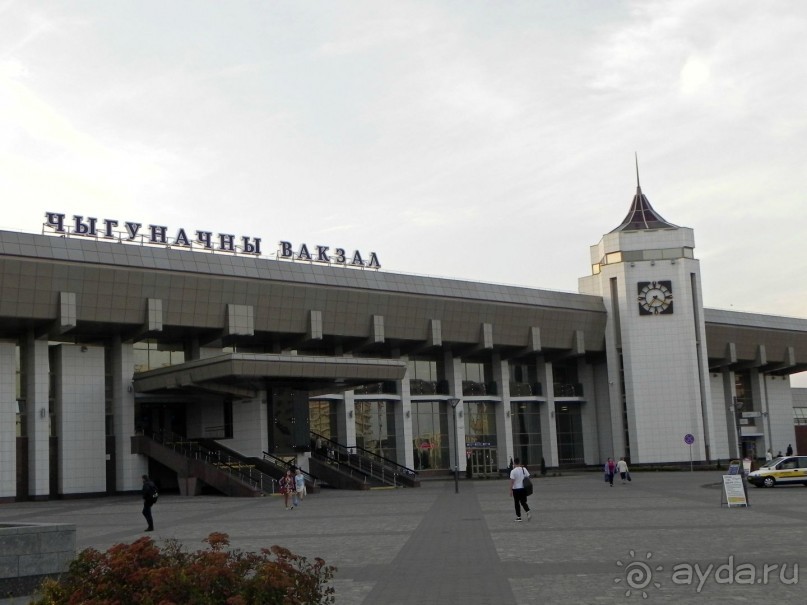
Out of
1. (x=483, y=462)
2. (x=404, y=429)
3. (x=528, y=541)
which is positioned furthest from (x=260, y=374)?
(x=528, y=541)

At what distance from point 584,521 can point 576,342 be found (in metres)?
51.7

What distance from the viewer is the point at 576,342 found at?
7838cm

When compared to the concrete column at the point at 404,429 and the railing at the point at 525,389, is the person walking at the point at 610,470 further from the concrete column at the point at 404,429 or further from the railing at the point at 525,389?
the railing at the point at 525,389

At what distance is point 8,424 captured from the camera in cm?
5384

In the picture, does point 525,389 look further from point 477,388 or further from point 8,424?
point 8,424

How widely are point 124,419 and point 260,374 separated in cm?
1017

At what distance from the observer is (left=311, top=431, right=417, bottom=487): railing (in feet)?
199

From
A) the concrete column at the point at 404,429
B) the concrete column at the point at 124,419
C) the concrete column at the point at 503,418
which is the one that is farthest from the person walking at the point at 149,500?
the concrete column at the point at 503,418

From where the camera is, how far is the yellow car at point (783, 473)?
155 ft

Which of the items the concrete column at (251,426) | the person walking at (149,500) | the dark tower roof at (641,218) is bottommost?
the person walking at (149,500)

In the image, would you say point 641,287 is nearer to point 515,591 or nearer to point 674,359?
point 674,359

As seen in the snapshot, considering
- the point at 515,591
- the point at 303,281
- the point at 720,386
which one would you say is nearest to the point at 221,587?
the point at 515,591

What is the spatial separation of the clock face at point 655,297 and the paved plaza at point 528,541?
36.1 m

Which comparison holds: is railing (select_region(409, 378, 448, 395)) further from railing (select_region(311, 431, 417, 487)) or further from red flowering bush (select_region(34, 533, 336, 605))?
red flowering bush (select_region(34, 533, 336, 605))
